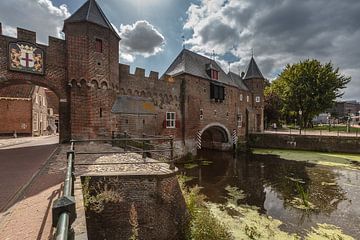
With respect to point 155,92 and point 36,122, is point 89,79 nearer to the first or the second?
point 155,92

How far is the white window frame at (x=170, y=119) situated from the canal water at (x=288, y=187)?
404 centimetres

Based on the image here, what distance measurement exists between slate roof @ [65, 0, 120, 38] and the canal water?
11626 millimetres

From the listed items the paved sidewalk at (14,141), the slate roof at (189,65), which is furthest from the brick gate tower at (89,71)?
the slate roof at (189,65)

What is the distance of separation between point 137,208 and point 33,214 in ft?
8.70

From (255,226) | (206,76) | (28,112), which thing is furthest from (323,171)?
(28,112)

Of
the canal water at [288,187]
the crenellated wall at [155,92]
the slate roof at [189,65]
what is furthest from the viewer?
the slate roof at [189,65]

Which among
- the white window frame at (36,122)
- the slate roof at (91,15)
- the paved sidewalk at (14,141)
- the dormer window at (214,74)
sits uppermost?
the slate roof at (91,15)

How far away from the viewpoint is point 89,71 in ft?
39.4

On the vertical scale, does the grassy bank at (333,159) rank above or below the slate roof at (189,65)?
below

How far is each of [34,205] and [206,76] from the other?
2039 centimetres

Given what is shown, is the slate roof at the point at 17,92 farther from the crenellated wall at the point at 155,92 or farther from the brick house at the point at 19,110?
the crenellated wall at the point at 155,92

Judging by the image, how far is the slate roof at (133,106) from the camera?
44.4ft

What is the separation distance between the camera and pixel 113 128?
1312 centimetres

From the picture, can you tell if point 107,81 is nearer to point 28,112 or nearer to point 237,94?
point 28,112
